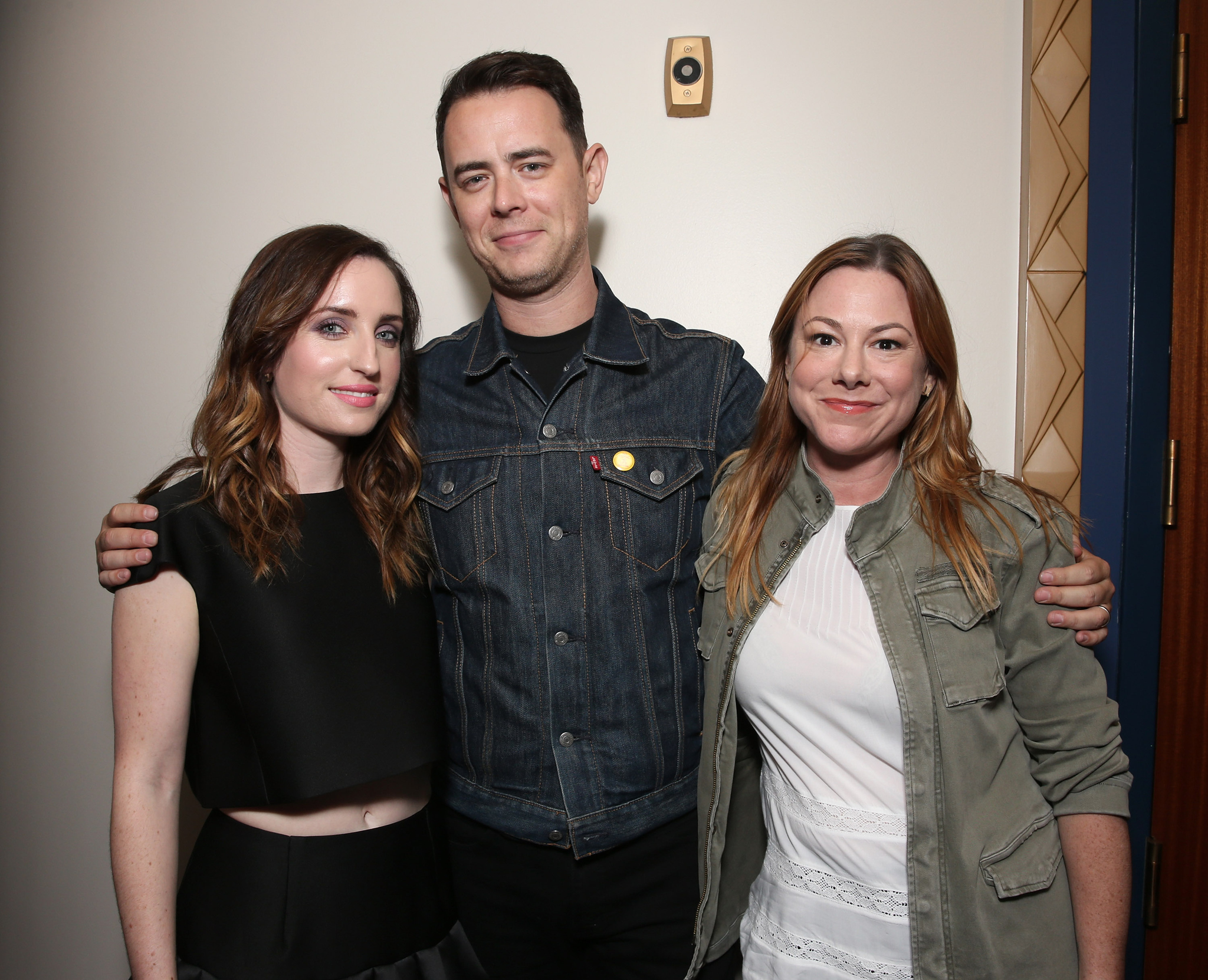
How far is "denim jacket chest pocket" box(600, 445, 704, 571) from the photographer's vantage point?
162cm

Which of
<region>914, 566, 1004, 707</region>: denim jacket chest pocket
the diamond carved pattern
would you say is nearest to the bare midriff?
<region>914, 566, 1004, 707</region>: denim jacket chest pocket

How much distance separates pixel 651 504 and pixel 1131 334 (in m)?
1.33

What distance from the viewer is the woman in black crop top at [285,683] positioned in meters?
1.29

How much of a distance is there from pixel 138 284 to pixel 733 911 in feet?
7.79

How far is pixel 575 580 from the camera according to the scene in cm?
158

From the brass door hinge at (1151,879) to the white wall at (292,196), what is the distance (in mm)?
1093

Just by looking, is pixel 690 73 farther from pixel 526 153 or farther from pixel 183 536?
pixel 183 536

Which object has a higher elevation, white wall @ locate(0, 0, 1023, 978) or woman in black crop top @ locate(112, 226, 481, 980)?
white wall @ locate(0, 0, 1023, 978)

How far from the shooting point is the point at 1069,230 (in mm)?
1948

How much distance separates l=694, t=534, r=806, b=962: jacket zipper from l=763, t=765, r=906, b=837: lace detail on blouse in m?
0.18

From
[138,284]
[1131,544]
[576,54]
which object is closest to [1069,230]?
[1131,544]

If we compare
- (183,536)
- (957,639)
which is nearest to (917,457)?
(957,639)

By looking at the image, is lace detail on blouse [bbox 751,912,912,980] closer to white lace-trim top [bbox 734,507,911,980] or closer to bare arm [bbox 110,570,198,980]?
white lace-trim top [bbox 734,507,911,980]

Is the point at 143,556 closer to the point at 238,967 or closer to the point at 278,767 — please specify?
the point at 278,767
